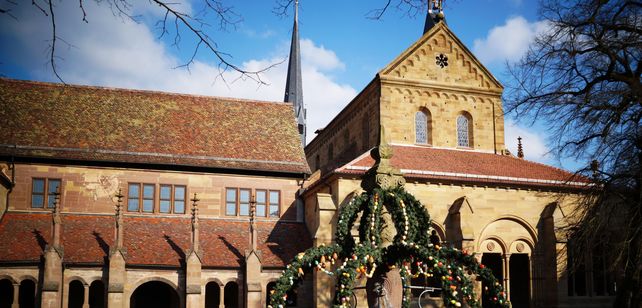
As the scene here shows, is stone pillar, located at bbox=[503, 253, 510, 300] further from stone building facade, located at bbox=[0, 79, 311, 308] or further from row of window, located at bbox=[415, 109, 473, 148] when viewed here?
stone building facade, located at bbox=[0, 79, 311, 308]

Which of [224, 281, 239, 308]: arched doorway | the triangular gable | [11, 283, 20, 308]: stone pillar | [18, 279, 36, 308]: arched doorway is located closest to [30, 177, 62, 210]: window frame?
[18, 279, 36, 308]: arched doorway

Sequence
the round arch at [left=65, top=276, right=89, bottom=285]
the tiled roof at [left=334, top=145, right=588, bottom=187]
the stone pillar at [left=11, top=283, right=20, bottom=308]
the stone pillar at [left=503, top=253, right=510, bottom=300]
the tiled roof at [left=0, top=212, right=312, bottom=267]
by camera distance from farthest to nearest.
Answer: the stone pillar at [left=503, top=253, right=510, bottom=300] < the tiled roof at [left=334, top=145, right=588, bottom=187] < the tiled roof at [left=0, top=212, right=312, bottom=267] < the round arch at [left=65, top=276, right=89, bottom=285] < the stone pillar at [left=11, top=283, right=20, bottom=308]

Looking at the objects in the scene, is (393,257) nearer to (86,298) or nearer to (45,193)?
(86,298)

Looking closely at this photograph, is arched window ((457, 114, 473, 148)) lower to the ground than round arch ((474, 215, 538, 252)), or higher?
higher

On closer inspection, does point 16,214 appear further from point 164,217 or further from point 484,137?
point 484,137

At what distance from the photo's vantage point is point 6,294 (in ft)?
95.2

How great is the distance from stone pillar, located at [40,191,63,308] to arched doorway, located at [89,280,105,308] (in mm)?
2585

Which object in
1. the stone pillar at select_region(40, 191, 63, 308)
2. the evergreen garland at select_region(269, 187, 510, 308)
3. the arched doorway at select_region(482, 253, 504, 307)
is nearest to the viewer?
the evergreen garland at select_region(269, 187, 510, 308)

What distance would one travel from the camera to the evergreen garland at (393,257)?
42.0 ft

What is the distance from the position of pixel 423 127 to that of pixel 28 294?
66.0 feet

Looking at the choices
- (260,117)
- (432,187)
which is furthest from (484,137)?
(260,117)

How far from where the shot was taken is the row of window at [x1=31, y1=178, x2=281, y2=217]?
1236 inches

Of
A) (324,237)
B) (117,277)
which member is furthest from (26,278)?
(324,237)

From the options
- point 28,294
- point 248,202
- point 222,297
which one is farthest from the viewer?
point 248,202
